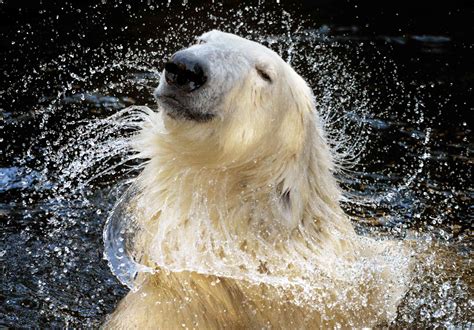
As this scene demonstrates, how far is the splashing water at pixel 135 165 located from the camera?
4.61m

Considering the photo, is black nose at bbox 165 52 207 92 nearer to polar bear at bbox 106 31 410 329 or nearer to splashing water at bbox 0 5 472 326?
polar bear at bbox 106 31 410 329

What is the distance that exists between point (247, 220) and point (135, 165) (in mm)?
2482

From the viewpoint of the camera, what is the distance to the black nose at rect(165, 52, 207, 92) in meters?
3.21

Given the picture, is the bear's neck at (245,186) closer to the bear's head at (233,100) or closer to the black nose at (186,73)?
the bear's head at (233,100)

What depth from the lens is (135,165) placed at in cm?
602

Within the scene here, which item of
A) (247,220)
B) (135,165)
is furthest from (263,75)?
(135,165)

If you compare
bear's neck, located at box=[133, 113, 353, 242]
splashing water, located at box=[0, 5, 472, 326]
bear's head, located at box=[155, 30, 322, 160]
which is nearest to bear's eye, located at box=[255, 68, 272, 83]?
→ bear's head, located at box=[155, 30, 322, 160]

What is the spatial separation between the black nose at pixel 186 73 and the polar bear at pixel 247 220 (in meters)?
0.24

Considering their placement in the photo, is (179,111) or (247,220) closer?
(179,111)

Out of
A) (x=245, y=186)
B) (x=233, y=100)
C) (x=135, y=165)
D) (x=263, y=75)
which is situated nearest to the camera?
(x=233, y=100)

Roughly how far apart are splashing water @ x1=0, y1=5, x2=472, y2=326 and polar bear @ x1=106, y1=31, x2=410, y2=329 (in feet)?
0.76

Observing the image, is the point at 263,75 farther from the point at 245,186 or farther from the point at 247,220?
the point at 247,220

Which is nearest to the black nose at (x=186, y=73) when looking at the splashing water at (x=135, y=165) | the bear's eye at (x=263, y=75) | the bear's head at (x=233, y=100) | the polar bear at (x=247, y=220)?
the bear's head at (x=233, y=100)

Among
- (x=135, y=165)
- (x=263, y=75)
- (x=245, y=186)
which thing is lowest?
(x=135, y=165)
